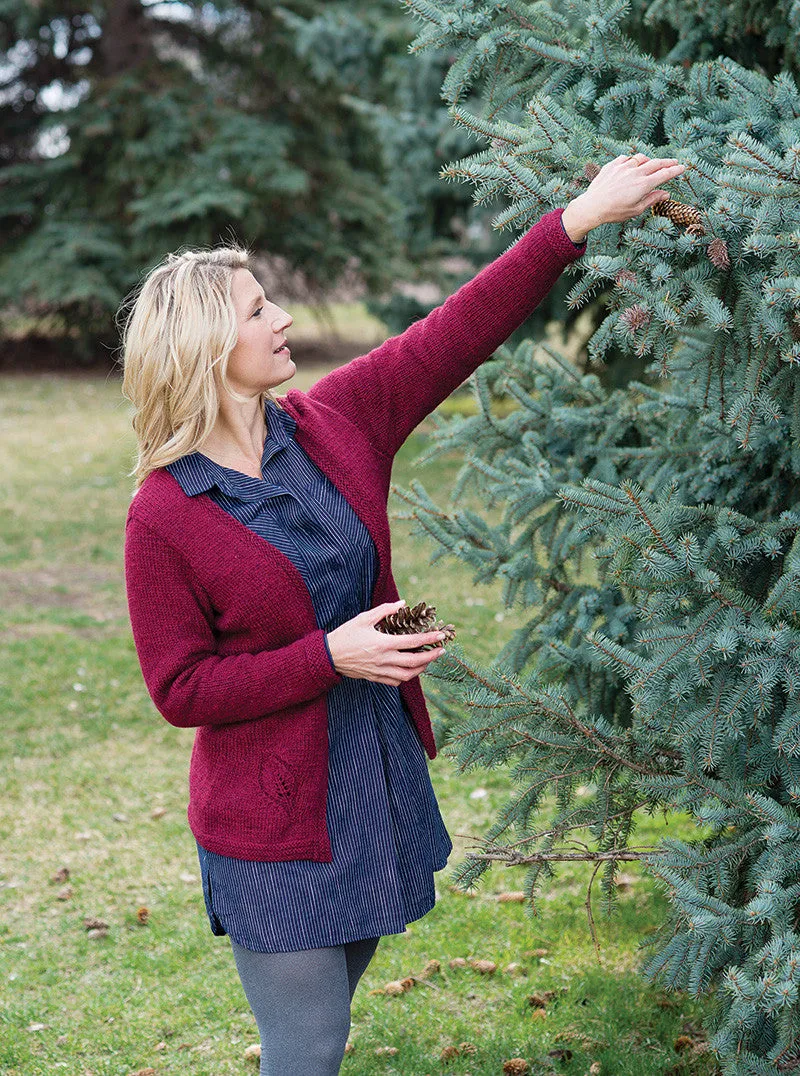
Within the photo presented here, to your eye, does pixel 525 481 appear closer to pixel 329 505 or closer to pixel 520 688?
pixel 520 688

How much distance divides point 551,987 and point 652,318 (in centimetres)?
232

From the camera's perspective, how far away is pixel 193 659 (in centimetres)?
222

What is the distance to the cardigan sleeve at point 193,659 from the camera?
2.17 m

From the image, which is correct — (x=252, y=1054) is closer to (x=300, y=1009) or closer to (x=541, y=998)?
(x=541, y=998)

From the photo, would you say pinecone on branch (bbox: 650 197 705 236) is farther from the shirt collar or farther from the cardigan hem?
the cardigan hem

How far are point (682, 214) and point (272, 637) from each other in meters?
1.12

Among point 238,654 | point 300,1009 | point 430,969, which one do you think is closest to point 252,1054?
point 430,969

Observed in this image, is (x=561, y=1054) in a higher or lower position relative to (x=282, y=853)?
lower

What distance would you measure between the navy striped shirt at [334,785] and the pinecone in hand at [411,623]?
191 mm

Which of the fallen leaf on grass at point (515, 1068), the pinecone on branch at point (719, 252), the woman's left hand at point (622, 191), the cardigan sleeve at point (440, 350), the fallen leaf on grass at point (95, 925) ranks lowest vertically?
the fallen leaf on grass at point (95, 925)

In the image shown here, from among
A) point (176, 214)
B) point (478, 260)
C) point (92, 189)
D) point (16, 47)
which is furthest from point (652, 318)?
point (16, 47)

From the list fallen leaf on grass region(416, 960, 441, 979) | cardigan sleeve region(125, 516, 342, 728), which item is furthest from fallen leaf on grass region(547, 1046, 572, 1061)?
cardigan sleeve region(125, 516, 342, 728)

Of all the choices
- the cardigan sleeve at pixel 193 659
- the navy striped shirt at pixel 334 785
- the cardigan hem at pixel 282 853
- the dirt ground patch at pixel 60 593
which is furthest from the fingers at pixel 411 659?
the dirt ground patch at pixel 60 593

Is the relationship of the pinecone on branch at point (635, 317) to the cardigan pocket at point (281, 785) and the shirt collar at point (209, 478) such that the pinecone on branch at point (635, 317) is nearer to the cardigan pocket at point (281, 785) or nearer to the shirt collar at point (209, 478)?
the shirt collar at point (209, 478)
